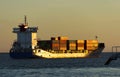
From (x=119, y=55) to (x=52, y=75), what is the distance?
139 ft

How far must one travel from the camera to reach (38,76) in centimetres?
8575

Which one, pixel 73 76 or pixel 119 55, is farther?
pixel 119 55

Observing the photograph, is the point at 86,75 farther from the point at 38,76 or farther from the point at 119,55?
the point at 119,55

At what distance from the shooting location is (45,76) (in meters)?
85.6

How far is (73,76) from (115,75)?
18.6ft

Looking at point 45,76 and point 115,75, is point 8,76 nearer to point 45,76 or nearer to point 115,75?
point 45,76

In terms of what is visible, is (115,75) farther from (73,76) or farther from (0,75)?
(0,75)

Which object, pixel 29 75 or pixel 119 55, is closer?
pixel 29 75

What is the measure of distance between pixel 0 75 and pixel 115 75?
15.6 m

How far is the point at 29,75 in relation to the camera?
88.6m

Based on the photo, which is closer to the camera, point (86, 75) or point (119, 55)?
point (86, 75)

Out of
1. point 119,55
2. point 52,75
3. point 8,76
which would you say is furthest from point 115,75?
point 119,55

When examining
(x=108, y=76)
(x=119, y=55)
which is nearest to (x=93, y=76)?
(x=108, y=76)

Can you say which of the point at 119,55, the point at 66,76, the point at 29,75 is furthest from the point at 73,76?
the point at 119,55
